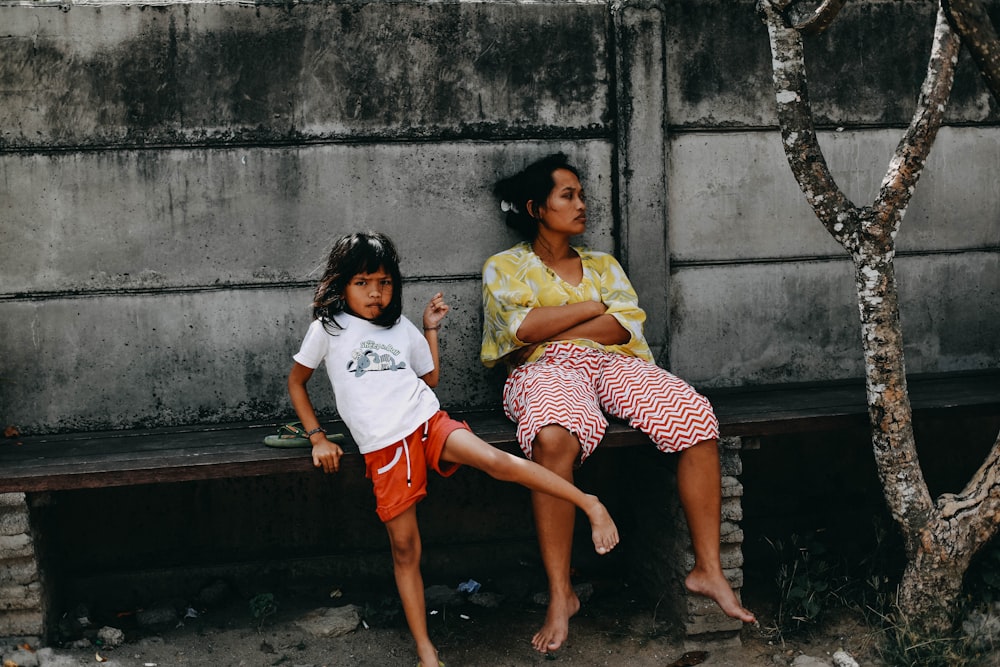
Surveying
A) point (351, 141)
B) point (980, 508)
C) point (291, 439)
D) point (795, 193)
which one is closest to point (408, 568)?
point (291, 439)

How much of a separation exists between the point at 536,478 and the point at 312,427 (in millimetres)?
824

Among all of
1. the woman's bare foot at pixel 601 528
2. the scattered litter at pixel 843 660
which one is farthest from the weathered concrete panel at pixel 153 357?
the scattered litter at pixel 843 660

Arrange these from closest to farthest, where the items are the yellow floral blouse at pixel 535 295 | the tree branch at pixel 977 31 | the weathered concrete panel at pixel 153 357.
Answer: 1. the tree branch at pixel 977 31
2. the yellow floral blouse at pixel 535 295
3. the weathered concrete panel at pixel 153 357

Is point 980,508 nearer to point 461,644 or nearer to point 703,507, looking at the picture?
point 703,507

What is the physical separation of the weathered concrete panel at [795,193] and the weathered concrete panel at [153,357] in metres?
1.25

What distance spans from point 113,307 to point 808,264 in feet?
10.2

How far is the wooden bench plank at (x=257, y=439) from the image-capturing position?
3.31 m

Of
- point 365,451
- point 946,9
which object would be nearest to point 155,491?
point 365,451

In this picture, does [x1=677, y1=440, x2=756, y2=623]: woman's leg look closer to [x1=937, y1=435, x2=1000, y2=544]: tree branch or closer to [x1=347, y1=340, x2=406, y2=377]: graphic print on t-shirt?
[x1=937, y1=435, x2=1000, y2=544]: tree branch

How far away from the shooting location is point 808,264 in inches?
177

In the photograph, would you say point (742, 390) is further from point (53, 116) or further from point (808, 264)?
point (53, 116)

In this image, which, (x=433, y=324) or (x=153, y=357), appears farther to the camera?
(x=153, y=357)

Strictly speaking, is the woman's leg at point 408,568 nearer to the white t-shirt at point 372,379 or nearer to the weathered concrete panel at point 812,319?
the white t-shirt at point 372,379

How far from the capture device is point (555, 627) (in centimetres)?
334
